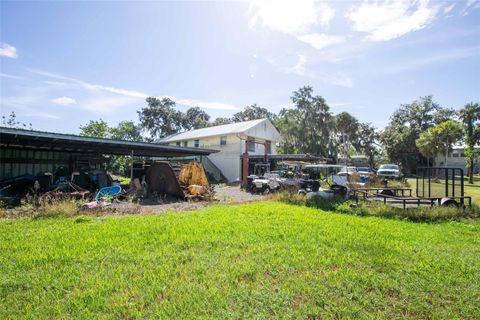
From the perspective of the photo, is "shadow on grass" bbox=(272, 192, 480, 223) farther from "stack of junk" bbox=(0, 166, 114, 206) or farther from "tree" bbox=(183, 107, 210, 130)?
"tree" bbox=(183, 107, 210, 130)

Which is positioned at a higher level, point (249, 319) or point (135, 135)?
point (135, 135)

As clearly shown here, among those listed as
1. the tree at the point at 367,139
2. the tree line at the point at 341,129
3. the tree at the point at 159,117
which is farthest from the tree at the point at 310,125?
the tree at the point at 159,117

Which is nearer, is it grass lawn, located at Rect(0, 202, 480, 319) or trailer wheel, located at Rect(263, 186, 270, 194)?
grass lawn, located at Rect(0, 202, 480, 319)

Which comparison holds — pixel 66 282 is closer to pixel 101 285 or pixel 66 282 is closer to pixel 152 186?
pixel 101 285

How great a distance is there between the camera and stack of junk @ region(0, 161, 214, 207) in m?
12.6

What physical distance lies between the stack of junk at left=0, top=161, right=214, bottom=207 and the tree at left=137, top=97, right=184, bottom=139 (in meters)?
37.7

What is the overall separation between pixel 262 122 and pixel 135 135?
3234 centimetres

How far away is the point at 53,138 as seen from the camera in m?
12.6

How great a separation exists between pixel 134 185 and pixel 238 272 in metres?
12.0

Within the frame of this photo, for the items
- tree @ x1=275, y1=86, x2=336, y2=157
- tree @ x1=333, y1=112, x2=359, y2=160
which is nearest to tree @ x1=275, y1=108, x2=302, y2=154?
tree @ x1=275, y1=86, x2=336, y2=157

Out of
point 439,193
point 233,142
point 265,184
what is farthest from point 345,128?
point 439,193

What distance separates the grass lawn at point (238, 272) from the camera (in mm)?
3043

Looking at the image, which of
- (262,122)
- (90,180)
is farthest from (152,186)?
(262,122)

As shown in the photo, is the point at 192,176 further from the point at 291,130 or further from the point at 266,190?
the point at 291,130
